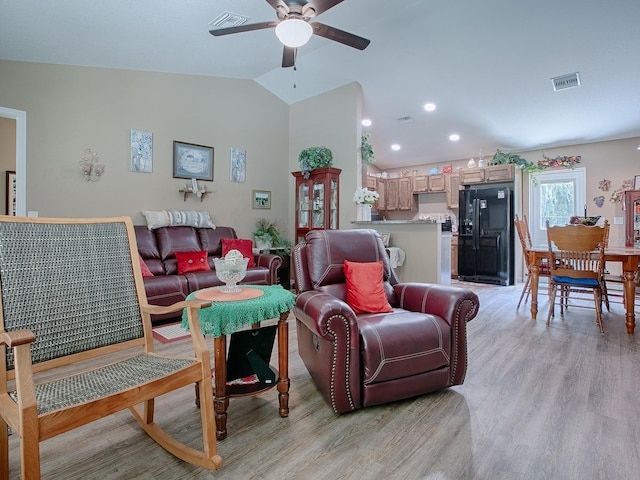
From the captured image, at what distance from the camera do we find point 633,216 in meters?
5.09

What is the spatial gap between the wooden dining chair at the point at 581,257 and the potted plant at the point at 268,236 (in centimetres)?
358

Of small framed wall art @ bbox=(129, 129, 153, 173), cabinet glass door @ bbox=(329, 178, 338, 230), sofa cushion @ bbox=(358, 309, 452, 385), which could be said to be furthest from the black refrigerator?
small framed wall art @ bbox=(129, 129, 153, 173)

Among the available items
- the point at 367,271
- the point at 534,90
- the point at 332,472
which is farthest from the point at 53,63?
the point at 534,90

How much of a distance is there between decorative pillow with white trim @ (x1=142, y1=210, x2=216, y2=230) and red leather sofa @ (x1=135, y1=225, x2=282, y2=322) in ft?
0.19

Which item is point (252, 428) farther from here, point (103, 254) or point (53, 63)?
point (53, 63)

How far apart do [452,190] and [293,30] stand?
5.13 meters

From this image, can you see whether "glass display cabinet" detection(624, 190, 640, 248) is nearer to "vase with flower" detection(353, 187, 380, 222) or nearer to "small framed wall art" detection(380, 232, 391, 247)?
"small framed wall art" detection(380, 232, 391, 247)

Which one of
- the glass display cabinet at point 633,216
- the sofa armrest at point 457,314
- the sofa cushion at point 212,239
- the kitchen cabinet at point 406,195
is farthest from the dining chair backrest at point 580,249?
the sofa cushion at point 212,239

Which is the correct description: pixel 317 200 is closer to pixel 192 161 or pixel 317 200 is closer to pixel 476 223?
pixel 192 161

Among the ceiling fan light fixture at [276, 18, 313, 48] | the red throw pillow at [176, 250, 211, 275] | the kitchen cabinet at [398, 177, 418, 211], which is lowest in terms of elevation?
the red throw pillow at [176, 250, 211, 275]

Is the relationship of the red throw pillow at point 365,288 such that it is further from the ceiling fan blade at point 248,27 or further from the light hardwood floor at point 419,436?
the ceiling fan blade at point 248,27

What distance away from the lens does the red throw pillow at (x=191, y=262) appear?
4.19 m

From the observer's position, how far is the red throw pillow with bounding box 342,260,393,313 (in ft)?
7.59

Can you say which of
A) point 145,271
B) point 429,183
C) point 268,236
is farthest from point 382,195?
point 145,271
